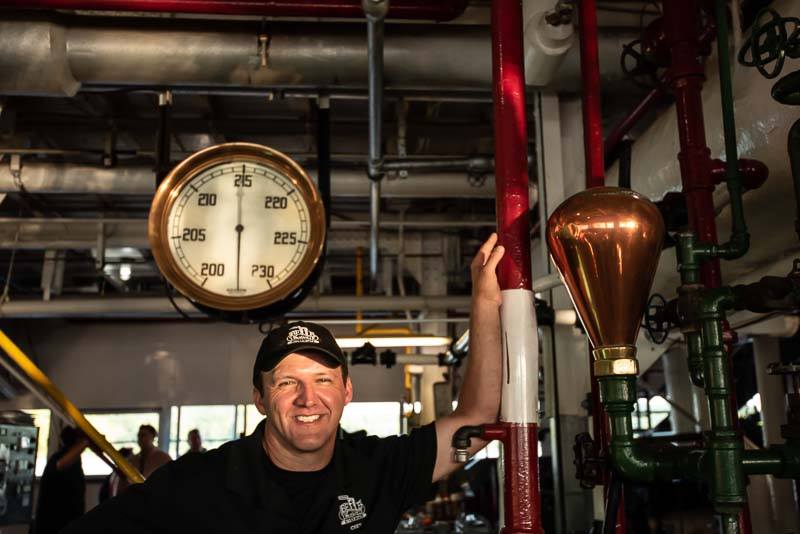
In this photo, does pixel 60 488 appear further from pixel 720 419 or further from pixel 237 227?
pixel 720 419

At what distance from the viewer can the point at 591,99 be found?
195 cm

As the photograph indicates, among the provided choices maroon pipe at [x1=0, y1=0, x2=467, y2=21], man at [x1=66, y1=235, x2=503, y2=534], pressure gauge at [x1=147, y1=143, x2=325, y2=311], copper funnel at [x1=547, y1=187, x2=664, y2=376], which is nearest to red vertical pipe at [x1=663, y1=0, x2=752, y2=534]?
copper funnel at [x1=547, y1=187, x2=664, y2=376]

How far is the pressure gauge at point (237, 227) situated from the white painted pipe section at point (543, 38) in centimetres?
105

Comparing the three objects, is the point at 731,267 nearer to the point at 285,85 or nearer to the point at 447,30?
the point at 447,30

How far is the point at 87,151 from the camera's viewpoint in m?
5.04

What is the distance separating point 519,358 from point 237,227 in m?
1.77

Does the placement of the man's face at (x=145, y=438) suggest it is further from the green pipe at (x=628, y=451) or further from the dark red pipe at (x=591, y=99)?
the green pipe at (x=628, y=451)

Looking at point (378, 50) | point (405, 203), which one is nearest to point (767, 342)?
point (405, 203)

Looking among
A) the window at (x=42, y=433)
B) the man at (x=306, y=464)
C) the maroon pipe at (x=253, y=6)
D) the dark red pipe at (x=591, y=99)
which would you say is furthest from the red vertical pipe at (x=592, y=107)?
the window at (x=42, y=433)

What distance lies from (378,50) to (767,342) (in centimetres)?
534

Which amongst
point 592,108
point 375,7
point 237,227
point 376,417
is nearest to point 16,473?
point 237,227

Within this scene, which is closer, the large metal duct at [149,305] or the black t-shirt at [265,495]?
the black t-shirt at [265,495]

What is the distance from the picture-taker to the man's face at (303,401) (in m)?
1.83

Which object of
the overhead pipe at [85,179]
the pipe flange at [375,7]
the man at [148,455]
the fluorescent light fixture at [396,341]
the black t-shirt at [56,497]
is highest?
the overhead pipe at [85,179]
